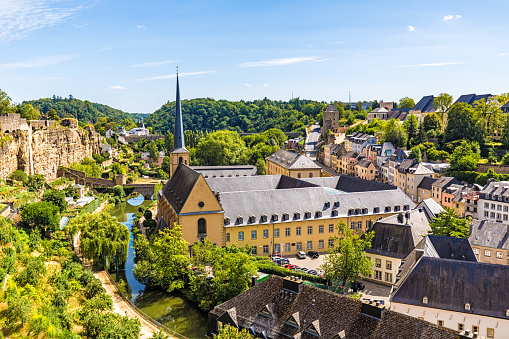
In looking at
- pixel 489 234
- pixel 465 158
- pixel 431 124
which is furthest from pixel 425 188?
pixel 431 124

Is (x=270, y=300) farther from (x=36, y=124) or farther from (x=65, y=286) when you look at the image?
(x=36, y=124)

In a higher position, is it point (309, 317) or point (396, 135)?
point (396, 135)

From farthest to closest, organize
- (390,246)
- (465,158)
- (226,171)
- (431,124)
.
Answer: (431,124), (226,171), (465,158), (390,246)

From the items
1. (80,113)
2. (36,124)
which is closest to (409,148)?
(36,124)

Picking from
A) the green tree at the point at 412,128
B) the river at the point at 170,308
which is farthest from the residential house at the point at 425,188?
the river at the point at 170,308

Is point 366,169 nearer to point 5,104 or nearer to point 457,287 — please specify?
point 457,287
